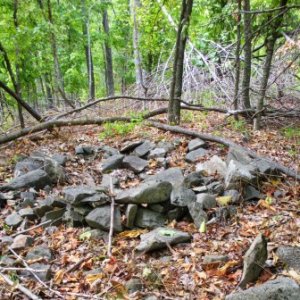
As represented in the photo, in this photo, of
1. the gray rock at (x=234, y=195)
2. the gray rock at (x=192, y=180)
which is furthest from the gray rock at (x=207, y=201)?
the gray rock at (x=192, y=180)

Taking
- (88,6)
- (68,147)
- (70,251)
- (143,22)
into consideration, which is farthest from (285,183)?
(88,6)

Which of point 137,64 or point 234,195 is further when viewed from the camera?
point 137,64

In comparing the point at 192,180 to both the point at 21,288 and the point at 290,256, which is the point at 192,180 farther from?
the point at 21,288

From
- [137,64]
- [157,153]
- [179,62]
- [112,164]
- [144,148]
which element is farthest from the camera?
[137,64]

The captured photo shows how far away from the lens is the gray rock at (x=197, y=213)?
4.24 meters

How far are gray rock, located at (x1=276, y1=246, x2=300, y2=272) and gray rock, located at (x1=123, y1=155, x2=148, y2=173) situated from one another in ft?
9.24

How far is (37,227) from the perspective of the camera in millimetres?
4398

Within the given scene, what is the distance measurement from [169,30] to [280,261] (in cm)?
996

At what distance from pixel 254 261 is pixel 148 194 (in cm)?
161

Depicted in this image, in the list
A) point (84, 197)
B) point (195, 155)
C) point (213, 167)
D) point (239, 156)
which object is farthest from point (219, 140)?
point (84, 197)

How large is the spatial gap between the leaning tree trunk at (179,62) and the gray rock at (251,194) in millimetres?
3093

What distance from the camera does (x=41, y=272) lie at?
3521mm

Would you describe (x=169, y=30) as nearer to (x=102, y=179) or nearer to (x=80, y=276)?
(x=102, y=179)

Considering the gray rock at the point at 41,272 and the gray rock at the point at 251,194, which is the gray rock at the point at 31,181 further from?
the gray rock at the point at 251,194
